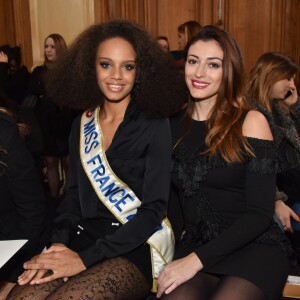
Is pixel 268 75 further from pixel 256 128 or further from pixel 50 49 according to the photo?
pixel 50 49

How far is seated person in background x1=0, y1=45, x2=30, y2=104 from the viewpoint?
389cm

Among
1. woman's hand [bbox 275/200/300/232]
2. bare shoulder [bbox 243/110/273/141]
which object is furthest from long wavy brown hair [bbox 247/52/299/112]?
bare shoulder [bbox 243/110/273/141]

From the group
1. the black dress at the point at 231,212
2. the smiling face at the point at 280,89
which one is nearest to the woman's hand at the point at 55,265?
the black dress at the point at 231,212

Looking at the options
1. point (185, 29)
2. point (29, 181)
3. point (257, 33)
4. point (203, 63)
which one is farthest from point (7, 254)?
point (257, 33)

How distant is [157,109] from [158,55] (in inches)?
9.2

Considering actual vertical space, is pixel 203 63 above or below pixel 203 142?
above

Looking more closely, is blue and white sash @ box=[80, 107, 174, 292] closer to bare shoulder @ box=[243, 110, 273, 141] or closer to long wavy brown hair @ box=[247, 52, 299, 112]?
bare shoulder @ box=[243, 110, 273, 141]

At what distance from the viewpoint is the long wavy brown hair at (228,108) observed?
1610 mm

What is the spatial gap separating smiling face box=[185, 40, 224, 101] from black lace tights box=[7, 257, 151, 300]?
2.14ft

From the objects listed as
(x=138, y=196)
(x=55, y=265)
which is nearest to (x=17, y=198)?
(x=55, y=265)

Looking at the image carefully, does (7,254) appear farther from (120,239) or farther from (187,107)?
(187,107)

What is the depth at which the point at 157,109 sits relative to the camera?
1.76m

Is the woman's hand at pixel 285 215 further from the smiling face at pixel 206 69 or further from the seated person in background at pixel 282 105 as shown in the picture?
the smiling face at pixel 206 69

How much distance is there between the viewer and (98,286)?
139cm
